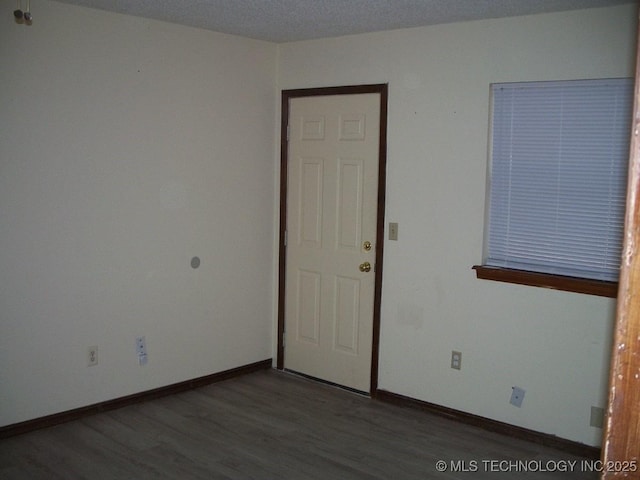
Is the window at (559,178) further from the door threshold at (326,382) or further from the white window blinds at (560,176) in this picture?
the door threshold at (326,382)

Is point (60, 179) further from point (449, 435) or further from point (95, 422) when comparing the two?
point (449, 435)

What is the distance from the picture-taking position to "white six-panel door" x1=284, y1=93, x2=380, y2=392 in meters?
4.28

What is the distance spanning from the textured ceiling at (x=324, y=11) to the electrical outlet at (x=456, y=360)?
6.52 feet

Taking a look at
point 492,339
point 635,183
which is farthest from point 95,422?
point 635,183

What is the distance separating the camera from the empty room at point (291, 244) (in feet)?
11.1

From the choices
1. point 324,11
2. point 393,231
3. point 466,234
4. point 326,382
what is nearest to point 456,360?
point 466,234

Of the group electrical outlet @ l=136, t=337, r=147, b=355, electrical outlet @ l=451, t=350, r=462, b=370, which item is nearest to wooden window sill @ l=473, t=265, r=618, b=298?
electrical outlet @ l=451, t=350, r=462, b=370

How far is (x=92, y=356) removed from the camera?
3814 mm

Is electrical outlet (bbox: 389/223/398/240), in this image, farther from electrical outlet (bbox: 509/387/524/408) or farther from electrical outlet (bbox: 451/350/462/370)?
electrical outlet (bbox: 509/387/524/408)

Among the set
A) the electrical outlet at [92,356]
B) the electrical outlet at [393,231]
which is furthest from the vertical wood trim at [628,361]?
the electrical outlet at [92,356]

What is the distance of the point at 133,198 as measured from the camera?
394 cm

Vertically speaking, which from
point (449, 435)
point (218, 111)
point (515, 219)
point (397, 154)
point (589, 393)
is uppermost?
point (218, 111)

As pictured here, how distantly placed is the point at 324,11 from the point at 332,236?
157 cm

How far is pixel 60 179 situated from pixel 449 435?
8.80 ft
